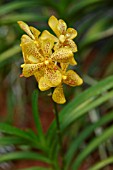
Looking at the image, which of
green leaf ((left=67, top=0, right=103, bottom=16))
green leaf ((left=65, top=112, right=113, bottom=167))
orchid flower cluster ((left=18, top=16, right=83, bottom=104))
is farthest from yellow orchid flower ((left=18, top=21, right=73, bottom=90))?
green leaf ((left=67, top=0, right=103, bottom=16))

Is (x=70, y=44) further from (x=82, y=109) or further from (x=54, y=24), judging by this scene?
(x=82, y=109)

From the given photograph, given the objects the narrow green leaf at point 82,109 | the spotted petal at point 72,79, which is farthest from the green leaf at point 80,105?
the spotted petal at point 72,79

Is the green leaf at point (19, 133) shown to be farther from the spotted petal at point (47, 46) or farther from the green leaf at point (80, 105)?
the spotted petal at point (47, 46)

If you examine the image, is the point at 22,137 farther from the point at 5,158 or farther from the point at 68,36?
the point at 68,36

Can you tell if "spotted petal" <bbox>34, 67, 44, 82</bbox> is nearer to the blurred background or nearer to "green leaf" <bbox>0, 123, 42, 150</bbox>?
"green leaf" <bbox>0, 123, 42, 150</bbox>

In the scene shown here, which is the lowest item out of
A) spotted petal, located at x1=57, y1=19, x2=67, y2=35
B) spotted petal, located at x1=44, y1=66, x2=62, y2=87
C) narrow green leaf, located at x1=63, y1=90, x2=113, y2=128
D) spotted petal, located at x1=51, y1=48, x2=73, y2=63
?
narrow green leaf, located at x1=63, y1=90, x2=113, y2=128

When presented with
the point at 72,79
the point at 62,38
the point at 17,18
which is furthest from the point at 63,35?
the point at 17,18

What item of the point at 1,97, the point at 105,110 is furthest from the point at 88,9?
the point at 1,97
